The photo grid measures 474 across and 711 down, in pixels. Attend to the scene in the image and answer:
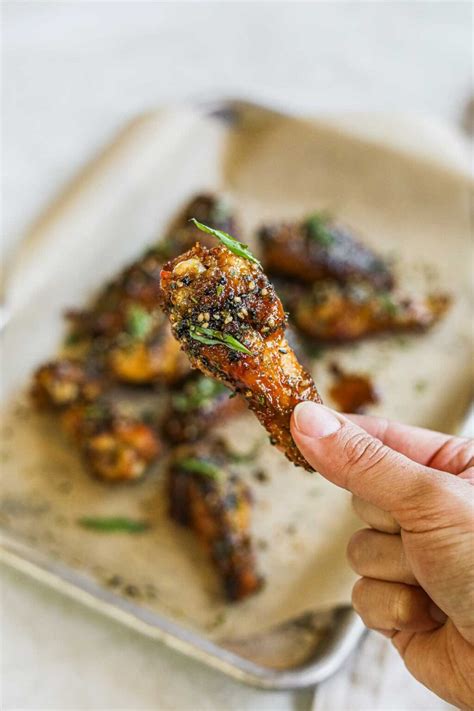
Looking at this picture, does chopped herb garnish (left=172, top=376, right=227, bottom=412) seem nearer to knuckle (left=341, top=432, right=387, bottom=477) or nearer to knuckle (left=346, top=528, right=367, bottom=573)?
knuckle (left=346, top=528, right=367, bottom=573)

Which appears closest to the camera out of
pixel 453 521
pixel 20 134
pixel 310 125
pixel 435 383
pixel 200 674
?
pixel 453 521

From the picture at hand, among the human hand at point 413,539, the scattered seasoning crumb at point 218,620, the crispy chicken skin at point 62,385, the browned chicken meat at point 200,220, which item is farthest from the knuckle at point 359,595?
the browned chicken meat at point 200,220

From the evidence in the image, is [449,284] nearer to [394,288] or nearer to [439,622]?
[394,288]

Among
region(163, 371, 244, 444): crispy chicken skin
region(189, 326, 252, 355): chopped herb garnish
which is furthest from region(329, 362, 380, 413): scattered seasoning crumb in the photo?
region(189, 326, 252, 355): chopped herb garnish

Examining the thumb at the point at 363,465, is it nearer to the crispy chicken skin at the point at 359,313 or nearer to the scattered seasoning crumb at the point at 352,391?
the scattered seasoning crumb at the point at 352,391

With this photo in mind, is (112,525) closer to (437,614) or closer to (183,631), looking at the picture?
(183,631)

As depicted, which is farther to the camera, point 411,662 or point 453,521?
point 411,662

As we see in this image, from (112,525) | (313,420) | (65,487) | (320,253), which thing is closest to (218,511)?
(112,525)

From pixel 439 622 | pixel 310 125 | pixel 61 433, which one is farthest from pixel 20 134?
pixel 439 622
